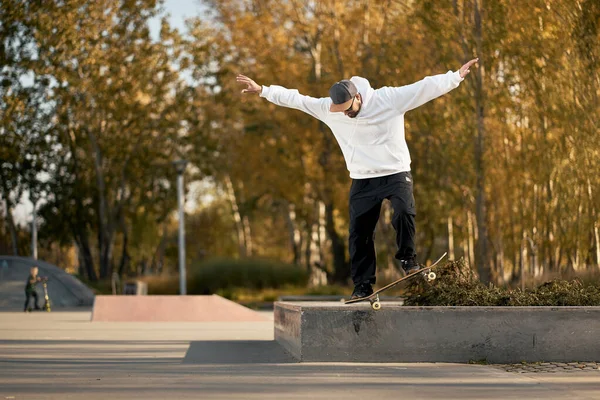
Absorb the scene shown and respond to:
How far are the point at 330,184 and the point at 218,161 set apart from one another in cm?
1094

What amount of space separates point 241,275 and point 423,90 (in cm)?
2859

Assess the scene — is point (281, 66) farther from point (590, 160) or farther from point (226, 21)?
point (590, 160)

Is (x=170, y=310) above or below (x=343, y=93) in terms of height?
below

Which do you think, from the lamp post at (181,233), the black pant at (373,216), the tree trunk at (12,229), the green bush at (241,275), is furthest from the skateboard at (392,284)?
the tree trunk at (12,229)

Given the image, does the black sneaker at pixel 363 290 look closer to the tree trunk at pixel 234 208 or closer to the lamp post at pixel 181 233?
the lamp post at pixel 181 233

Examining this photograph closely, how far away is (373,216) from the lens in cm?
1073

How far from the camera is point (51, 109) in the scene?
1689 inches

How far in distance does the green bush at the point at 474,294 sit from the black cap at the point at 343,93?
2265mm

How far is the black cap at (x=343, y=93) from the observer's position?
33.1ft

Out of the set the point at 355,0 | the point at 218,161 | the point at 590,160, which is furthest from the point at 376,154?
the point at 218,161

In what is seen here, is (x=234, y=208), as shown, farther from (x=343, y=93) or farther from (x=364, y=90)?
(x=343, y=93)

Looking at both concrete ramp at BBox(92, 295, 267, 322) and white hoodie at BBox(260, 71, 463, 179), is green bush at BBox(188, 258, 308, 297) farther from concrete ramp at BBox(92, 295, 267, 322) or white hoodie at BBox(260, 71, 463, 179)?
white hoodie at BBox(260, 71, 463, 179)

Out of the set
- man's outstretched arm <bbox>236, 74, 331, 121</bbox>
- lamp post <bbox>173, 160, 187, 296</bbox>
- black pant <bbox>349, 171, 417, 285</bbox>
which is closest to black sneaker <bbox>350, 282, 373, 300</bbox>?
black pant <bbox>349, 171, 417, 285</bbox>

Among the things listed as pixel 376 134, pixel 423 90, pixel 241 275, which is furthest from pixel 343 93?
pixel 241 275
